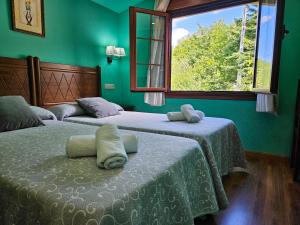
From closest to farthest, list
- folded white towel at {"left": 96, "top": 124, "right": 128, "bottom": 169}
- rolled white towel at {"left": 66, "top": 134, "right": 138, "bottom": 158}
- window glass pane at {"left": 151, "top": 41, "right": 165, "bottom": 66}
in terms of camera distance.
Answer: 1. folded white towel at {"left": 96, "top": 124, "right": 128, "bottom": 169}
2. rolled white towel at {"left": 66, "top": 134, "right": 138, "bottom": 158}
3. window glass pane at {"left": 151, "top": 41, "right": 165, "bottom": 66}

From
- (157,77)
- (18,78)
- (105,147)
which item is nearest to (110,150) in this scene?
(105,147)

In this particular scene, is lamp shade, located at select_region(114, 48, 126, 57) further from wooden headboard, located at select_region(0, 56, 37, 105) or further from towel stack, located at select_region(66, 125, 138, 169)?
towel stack, located at select_region(66, 125, 138, 169)

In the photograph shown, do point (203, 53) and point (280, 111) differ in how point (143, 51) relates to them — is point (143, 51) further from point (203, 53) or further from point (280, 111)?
point (280, 111)

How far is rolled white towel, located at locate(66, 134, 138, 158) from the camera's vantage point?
3.49 ft

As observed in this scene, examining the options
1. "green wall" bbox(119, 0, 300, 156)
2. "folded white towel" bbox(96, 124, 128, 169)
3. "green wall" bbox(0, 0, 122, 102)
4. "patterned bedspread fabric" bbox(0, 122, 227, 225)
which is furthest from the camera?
"green wall" bbox(119, 0, 300, 156)

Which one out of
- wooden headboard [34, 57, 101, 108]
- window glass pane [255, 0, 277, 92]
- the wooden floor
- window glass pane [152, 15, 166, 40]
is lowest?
the wooden floor

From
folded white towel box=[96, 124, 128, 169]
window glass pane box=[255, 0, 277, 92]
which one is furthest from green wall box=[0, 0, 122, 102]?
window glass pane box=[255, 0, 277, 92]

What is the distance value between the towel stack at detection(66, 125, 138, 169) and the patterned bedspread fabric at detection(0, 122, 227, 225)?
0.04 m

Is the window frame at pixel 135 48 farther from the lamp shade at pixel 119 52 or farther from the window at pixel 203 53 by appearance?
the lamp shade at pixel 119 52

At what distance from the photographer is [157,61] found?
11.4ft

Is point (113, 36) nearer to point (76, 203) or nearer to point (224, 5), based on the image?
point (224, 5)

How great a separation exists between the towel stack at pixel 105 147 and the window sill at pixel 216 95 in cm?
231

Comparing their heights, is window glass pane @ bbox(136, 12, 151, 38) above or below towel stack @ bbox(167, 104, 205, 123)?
above

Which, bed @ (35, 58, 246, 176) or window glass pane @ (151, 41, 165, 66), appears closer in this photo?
bed @ (35, 58, 246, 176)
